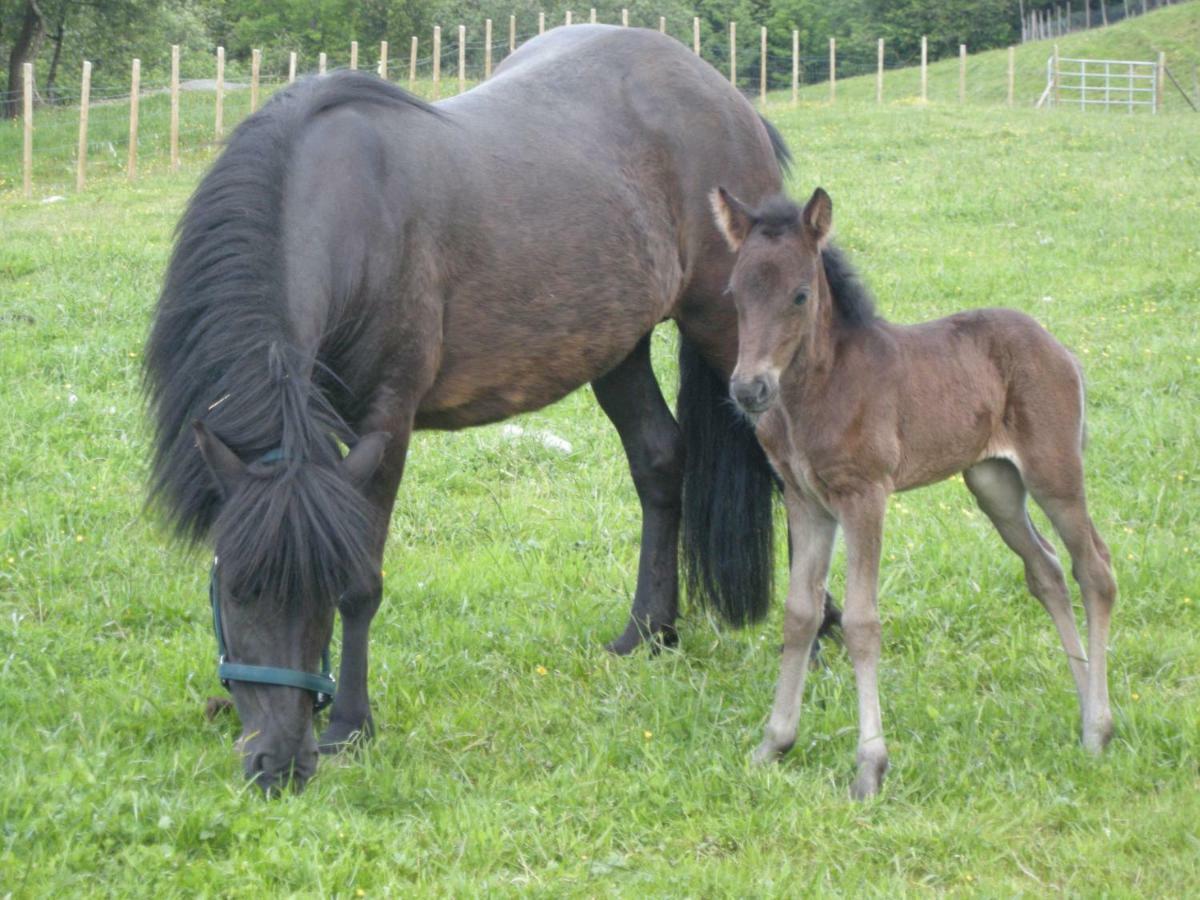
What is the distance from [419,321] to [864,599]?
1.77m

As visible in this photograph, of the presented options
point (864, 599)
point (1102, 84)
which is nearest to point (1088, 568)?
point (864, 599)

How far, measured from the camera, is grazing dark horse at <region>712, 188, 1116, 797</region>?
404 centimetres

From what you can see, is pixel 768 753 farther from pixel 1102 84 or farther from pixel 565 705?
pixel 1102 84

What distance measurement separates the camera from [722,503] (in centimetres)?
566

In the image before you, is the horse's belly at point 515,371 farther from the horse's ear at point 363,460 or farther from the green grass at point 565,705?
the green grass at point 565,705

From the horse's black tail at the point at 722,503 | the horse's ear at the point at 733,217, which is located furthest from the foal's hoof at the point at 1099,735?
the horse's ear at the point at 733,217

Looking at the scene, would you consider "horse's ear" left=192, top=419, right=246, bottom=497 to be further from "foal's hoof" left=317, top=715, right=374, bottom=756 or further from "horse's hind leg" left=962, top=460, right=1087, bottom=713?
"horse's hind leg" left=962, top=460, right=1087, bottom=713

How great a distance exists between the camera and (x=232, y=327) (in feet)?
13.0

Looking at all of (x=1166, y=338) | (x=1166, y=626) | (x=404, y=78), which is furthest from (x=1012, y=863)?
(x=404, y=78)

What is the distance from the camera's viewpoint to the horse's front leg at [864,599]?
4066mm

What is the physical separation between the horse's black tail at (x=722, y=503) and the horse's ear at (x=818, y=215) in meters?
1.64

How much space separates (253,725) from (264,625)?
1.05ft

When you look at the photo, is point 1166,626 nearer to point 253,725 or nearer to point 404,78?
point 253,725

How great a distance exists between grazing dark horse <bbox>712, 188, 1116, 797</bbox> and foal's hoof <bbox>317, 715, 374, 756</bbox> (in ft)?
4.36
